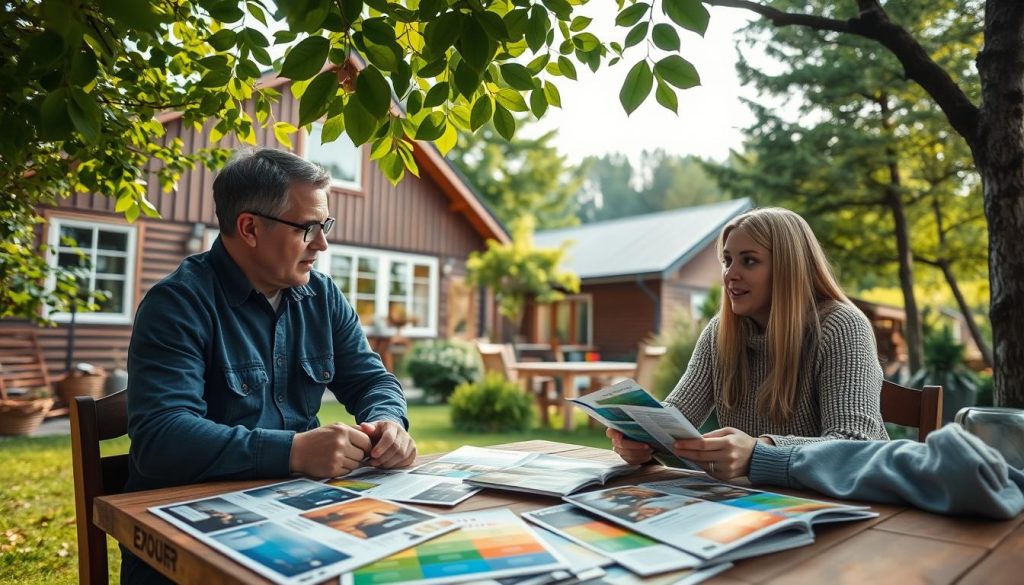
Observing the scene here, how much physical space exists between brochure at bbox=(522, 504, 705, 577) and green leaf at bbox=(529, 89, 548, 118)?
1157 millimetres

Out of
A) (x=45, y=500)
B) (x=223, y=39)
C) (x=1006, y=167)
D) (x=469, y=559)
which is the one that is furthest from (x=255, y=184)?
(x=45, y=500)

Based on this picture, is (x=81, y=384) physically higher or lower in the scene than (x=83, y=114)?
lower

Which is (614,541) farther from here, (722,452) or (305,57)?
(305,57)

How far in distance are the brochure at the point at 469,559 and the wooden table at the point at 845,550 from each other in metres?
0.17

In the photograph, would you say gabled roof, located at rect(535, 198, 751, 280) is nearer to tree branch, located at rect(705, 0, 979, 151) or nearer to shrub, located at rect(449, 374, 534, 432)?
shrub, located at rect(449, 374, 534, 432)

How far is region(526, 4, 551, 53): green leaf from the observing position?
1571mm

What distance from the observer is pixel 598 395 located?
5.38ft

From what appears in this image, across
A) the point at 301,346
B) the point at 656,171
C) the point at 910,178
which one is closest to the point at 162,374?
the point at 301,346

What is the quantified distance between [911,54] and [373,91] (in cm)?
247

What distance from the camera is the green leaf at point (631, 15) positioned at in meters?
1.51

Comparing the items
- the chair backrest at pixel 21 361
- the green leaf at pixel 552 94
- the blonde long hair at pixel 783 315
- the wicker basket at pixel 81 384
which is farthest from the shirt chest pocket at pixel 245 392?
the chair backrest at pixel 21 361

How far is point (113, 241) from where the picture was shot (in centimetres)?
1019

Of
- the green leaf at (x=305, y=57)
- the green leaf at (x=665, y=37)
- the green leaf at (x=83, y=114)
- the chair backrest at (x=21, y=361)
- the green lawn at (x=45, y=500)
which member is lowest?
the green lawn at (x=45, y=500)

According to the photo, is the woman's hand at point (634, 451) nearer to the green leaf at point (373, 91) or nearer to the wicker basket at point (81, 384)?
the green leaf at point (373, 91)
